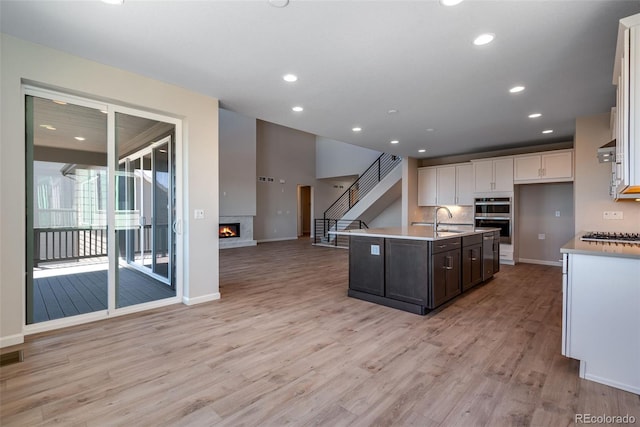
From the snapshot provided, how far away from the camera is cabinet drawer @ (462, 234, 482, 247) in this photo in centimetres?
418

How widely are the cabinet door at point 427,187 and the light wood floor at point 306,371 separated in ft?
14.9

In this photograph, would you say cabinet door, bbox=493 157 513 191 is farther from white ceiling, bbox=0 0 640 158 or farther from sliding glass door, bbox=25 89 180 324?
sliding glass door, bbox=25 89 180 324

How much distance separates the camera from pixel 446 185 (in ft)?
25.5

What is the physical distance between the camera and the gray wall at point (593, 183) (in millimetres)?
4418

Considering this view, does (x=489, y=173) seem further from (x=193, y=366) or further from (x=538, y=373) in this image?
(x=193, y=366)

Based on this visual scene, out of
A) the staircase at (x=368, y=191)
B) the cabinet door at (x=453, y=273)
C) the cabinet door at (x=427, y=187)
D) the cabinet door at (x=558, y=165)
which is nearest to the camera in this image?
the cabinet door at (x=453, y=273)

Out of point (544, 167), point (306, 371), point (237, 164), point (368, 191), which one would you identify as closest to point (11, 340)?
point (306, 371)

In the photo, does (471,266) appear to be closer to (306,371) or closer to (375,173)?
(306,371)

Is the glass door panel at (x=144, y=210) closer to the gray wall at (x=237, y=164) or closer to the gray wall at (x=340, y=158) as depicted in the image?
the gray wall at (x=237, y=164)

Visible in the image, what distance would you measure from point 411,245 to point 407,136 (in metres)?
3.18

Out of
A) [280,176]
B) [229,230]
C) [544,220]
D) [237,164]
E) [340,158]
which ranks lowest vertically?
[229,230]

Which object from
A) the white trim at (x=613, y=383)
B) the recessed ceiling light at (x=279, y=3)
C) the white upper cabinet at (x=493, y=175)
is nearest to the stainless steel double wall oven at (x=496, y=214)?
the white upper cabinet at (x=493, y=175)

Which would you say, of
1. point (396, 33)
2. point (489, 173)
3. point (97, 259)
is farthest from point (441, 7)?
point (489, 173)

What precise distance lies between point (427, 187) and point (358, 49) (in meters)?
5.99
